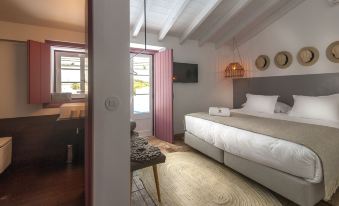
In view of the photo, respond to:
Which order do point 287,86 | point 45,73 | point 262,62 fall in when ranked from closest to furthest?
1. point 45,73
2. point 287,86
3. point 262,62

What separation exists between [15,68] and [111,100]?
2470mm

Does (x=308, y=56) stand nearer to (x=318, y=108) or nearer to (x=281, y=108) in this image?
(x=281, y=108)

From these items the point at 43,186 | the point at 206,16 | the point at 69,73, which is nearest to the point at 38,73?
the point at 69,73

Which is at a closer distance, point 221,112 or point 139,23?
point 221,112

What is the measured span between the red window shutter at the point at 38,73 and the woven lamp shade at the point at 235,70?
3760 mm

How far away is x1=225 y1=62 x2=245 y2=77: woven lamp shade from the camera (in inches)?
172

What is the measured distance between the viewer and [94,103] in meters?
0.94

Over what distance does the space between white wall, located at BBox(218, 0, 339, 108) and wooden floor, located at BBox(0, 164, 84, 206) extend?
4.17 meters

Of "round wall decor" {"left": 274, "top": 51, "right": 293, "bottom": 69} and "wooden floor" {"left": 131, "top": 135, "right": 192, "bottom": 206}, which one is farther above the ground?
"round wall decor" {"left": 274, "top": 51, "right": 293, "bottom": 69}

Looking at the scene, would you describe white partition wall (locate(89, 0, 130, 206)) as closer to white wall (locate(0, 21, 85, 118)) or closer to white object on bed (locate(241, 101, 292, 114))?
Result: white wall (locate(0, 21, 85, 118))

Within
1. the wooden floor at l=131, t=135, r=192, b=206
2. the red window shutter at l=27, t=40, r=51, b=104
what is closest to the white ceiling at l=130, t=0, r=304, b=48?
the red window shutter at l=27, t=40, r=51, b=104

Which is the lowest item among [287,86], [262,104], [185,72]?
[262,104]

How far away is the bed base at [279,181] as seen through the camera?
1560 mm

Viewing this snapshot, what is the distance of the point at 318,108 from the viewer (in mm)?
2650
